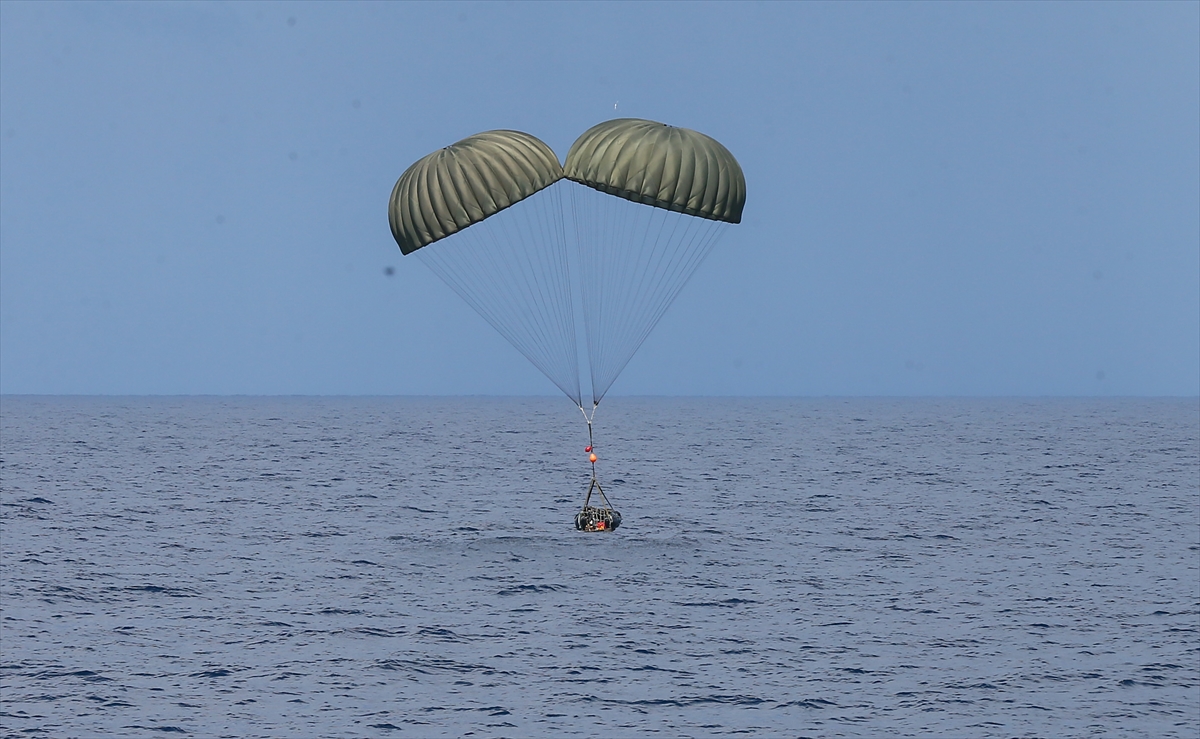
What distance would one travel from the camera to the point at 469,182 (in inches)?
1214

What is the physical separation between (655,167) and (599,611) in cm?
1307

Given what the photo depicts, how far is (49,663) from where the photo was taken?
31.0 metres

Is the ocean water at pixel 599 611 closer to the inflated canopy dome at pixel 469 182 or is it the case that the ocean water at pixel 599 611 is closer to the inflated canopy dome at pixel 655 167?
the inflated canopy dome at pixel 469 182

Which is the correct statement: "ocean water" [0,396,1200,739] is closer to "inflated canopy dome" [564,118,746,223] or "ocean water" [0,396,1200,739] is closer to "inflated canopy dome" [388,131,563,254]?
"inflated canopy dome" [388,131,563,254]

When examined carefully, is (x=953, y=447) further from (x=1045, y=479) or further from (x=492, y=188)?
(x=492, y=188)

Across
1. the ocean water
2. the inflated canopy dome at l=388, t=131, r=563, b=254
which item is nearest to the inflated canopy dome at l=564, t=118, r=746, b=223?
the inflated canopy dome at l=388, t=131, r=563, b=254

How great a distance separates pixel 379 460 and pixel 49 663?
79.2m

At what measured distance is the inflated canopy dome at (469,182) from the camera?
101ft

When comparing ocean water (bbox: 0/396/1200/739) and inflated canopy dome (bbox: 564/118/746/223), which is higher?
inflated canopy dome (bbox: 564/118/746/223)

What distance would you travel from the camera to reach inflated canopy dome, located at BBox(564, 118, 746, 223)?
30.7 meters

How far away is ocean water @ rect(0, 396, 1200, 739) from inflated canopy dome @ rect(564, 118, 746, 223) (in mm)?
10986

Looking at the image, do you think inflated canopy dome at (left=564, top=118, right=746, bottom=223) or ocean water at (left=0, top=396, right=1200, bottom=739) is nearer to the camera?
ocean water at (left=0, top=396, right=1200, bottom=739)

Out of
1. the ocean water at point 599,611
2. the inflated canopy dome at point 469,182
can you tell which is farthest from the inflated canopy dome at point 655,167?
the ocean water at point 599,611

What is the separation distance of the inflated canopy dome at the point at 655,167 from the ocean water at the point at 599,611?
433 inches
